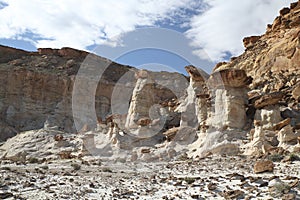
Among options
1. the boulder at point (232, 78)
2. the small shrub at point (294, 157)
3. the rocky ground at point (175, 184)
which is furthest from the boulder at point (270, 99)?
the small shrub at point (294, 157)

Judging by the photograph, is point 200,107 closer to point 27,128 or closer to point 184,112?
point 184,112

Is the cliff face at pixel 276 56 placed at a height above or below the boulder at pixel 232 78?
above

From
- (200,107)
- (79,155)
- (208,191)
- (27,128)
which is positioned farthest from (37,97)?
(208,191)

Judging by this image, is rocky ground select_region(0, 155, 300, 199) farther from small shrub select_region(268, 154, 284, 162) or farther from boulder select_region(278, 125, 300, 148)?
boulder select_region(278, 125, 300, 148)

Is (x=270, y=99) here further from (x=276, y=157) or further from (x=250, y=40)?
(x=250, y=40)

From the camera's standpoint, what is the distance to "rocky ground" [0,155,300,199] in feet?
27.1

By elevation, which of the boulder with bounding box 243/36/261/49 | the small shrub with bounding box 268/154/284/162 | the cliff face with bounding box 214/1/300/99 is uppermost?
the boulder with bounding box 243/36/261/49

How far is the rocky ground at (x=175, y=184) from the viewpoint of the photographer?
825cm

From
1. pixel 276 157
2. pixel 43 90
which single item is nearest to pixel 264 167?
pixel 276 157

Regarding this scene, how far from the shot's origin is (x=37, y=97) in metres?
41.3

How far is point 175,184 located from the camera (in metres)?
9.55

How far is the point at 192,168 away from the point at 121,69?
4448 centimetres

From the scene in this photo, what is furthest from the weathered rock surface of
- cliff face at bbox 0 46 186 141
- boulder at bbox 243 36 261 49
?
boulder at bbox 243 36 261 49

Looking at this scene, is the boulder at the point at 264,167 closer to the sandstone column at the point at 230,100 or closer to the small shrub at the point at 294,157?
the small shrub at the point at 294,157
